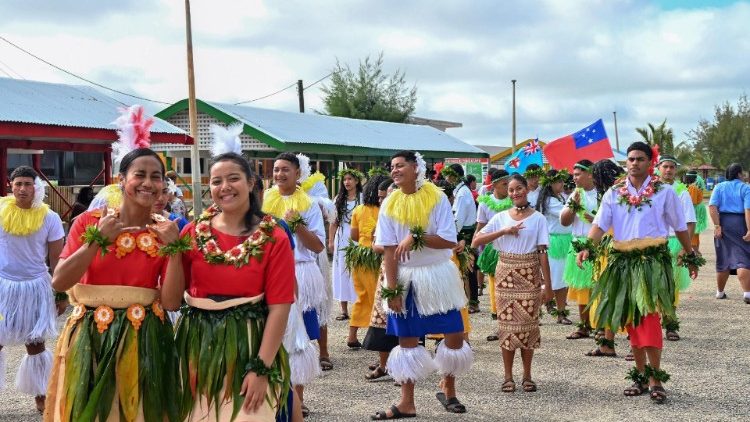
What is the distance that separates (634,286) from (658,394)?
880mm

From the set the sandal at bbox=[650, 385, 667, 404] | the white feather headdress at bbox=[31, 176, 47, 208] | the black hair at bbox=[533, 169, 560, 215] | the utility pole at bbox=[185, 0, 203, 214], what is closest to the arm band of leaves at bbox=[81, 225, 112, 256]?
the white feather headdress at bbox=[31, 176, 47, 208]

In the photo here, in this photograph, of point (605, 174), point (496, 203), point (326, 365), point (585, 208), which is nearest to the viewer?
point (605, 174)

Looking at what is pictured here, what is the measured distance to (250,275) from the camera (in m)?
3.82

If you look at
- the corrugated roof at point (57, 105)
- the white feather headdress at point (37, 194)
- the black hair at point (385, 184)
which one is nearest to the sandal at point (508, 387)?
the black hair at point (385, 184)

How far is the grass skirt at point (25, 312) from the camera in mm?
6664

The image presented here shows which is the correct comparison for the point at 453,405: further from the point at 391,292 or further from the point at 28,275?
the point at 28,275

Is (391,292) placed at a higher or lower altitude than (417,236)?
lower

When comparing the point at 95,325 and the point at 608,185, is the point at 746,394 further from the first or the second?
the point at 95,325

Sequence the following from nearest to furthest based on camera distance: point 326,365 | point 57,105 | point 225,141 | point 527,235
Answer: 1. point 225,141
2. point 527,235
3. point 326,365
4. point 57,105

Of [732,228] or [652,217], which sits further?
[732,228]

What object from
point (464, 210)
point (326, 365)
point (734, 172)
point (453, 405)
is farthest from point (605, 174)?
point (734, 172)

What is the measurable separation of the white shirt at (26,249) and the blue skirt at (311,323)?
2.21 meters

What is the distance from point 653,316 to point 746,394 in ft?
3.66

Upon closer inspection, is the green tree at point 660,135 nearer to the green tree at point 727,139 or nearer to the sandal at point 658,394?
the green tree at point 727,139
